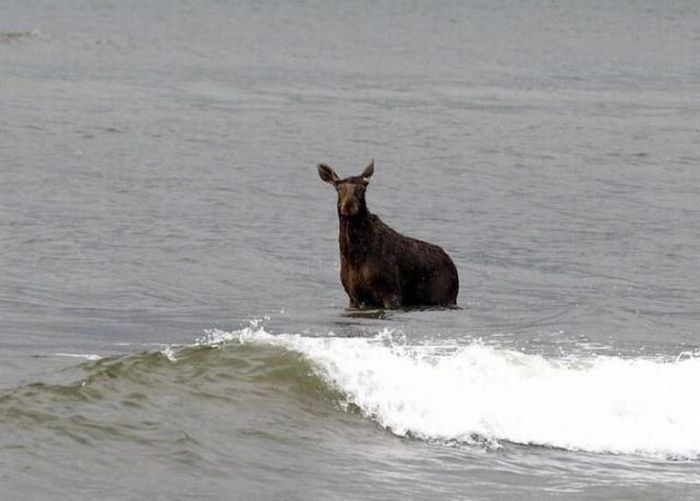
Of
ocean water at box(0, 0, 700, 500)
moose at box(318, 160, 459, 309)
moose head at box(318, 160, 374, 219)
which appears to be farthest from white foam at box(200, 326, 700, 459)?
moose at box(318, 160, 459, 309)

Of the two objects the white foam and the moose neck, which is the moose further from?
the white foam

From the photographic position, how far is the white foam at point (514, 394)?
1199 centimetres

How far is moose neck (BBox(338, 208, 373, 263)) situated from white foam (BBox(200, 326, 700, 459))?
8.61ft

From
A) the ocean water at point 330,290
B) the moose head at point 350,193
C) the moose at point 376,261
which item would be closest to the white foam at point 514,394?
the ocean water at point 330,290

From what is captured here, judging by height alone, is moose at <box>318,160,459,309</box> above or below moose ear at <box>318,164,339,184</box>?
below

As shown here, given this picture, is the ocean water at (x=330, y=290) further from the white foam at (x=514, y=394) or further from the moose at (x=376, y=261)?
the moose at (x=376, y=261)

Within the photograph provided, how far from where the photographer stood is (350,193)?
53.2ft

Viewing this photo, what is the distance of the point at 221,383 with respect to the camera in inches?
496

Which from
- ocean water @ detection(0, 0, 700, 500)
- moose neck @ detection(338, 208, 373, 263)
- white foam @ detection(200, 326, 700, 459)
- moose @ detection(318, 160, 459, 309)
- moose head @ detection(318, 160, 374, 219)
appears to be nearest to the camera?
ocean water @ detection(0, 0, 700, 500)

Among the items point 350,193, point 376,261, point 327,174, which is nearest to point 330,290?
point 376,261

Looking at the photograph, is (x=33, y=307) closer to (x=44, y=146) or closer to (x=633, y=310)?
(x=633, y=310)

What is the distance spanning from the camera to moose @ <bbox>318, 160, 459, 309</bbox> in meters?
16.3

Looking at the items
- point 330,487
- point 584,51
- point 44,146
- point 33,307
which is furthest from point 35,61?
point 330,487

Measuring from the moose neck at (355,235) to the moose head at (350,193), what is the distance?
0.05 m
